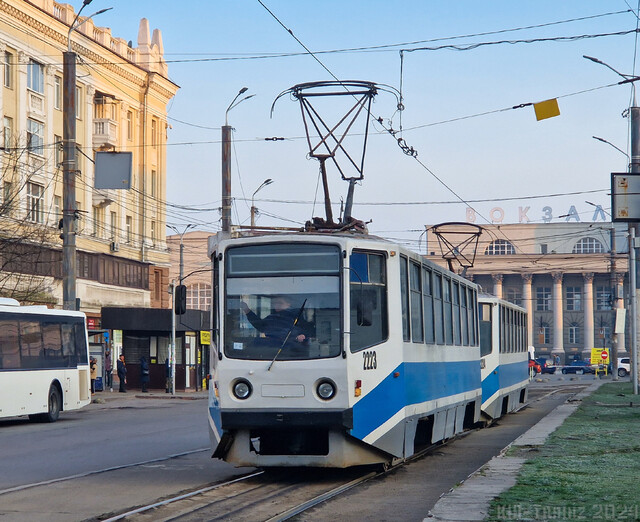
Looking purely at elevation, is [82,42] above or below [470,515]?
above

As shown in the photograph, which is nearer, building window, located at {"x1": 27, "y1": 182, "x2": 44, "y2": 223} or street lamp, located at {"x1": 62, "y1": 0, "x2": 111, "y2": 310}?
street lamp, located at {"x1": 62, "y1": 0, "x2": 111, "y2": 310}

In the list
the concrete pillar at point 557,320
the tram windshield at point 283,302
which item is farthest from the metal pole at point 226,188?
the concrete pillar at point 557,320

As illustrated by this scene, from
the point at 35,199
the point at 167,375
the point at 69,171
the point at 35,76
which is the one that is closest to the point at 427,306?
the point at 69,171

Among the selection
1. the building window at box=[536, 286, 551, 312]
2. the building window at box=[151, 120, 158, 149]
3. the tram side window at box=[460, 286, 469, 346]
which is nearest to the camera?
the tram side window at box=[460, 286, 469, 346]

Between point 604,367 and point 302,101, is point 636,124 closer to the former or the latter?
point 302,101

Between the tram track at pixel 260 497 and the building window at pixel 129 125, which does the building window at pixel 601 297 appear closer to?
the building window at pixel 129 125

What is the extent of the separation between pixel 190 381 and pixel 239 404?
38.9 meters

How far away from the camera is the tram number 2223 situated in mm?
12380

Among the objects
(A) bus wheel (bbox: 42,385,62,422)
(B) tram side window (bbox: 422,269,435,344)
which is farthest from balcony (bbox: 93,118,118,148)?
(B) tram side window (bbox: 422,269,435,344)

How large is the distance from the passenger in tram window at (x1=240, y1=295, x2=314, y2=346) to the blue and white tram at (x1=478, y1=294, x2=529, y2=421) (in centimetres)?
1189

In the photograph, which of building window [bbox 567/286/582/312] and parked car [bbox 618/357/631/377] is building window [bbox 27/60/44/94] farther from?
building window [bbox 567/286/582/312]

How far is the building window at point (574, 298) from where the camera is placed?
124 metres

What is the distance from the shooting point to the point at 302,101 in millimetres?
17906

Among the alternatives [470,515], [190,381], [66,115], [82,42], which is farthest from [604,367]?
[470,515]
